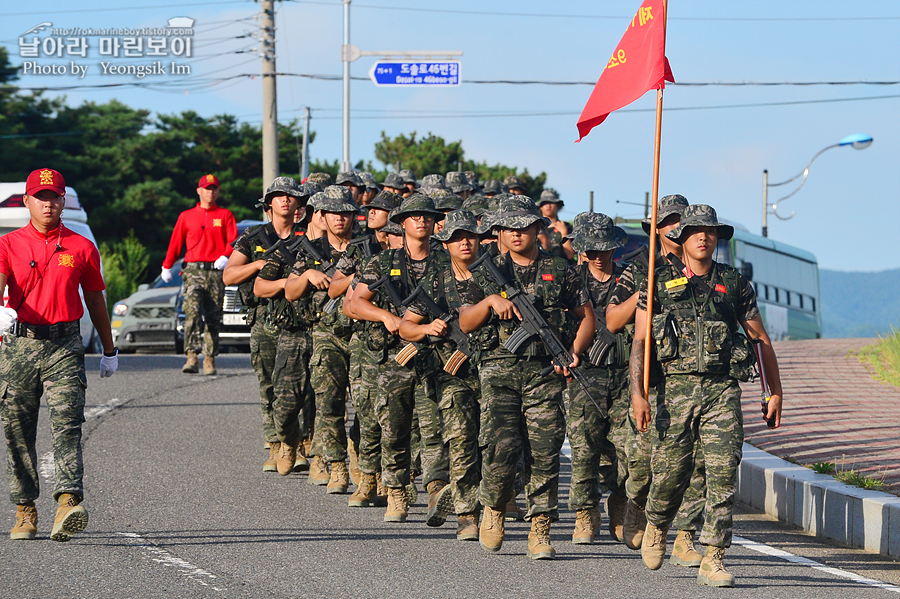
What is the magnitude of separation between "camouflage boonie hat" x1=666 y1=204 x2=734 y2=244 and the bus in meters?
20.1

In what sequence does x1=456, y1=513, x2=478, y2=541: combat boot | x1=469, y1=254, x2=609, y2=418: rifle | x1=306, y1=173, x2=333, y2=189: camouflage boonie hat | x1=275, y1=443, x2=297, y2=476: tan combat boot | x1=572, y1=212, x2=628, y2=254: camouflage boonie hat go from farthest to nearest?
x1=306, y1=173, x2=333, y2=189: camouflage boonie hat
x1=275, y1=443, x2=297, y2=476: tan combat boot
x1=572, y1=212, x2=628, y2=254: camouflage boonie hat
x1=456, y1=513, x2=478, y2=541: combat boot
x1=469, y1=254, x2=609, y2=418: rifle

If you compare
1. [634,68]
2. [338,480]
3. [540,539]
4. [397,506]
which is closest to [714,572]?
[540,539]

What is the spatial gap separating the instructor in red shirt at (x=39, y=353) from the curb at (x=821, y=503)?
4681 millimetres

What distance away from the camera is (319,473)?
954 centimetres

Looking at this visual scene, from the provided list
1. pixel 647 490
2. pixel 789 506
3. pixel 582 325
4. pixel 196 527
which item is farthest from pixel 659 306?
pixel 196 527

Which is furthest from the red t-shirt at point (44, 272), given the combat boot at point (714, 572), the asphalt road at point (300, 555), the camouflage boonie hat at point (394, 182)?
the camouflage boonie hat at point (394, 182)

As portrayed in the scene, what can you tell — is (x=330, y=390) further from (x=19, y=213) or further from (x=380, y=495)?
(x=19, y=213)

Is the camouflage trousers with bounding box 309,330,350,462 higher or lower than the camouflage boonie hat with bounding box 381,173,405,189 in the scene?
lower

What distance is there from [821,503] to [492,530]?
95.7 inches

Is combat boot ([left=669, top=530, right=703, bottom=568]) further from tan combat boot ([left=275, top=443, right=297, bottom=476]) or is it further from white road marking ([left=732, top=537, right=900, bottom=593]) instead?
tan combat boot ([left=275, top=443, right=297, bottom=476])

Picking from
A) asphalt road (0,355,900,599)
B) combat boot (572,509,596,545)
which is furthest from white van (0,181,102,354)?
combat boot (572,509,596,545)

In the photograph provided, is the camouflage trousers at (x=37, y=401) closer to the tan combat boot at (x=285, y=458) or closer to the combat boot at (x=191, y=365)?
the tan combat boot at (x=285, y=458)

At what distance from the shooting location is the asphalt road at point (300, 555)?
6.29 metres

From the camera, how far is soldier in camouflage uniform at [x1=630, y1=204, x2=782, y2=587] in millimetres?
6531
